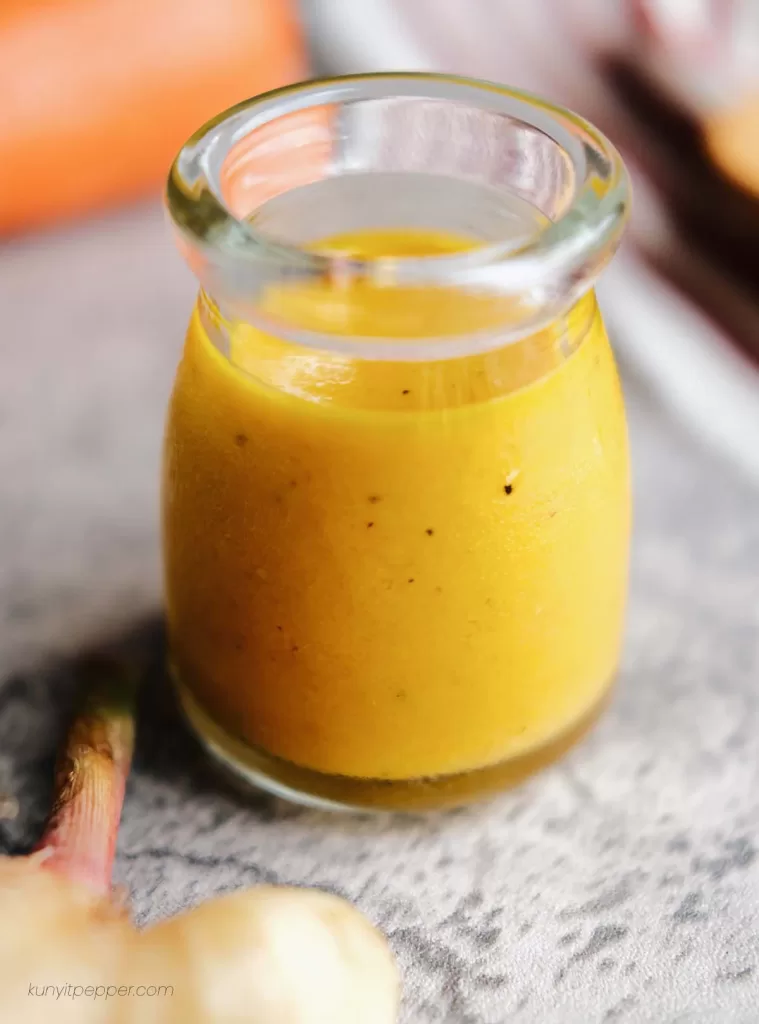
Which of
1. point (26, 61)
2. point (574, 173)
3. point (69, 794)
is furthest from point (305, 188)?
point (26, 61)

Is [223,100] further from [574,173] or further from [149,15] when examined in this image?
[574,173]

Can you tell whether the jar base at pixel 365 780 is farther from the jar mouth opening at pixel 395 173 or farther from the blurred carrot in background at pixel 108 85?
the blurred carrot in background at pixel 108 85

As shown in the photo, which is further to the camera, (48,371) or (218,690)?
(48,371)

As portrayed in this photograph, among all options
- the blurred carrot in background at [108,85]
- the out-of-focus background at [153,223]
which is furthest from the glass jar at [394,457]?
the blurred carrot in background at [108,85]

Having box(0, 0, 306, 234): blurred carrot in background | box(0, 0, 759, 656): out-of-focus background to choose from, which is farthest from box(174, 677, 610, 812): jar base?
box(0, 0, 306, 234): blurred carrot in background

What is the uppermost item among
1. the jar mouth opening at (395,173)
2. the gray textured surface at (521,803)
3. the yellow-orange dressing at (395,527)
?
the jar mouth opening at (395,173)

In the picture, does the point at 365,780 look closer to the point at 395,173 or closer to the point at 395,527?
the point at 395,527

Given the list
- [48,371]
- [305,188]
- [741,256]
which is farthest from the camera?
[741,256]
